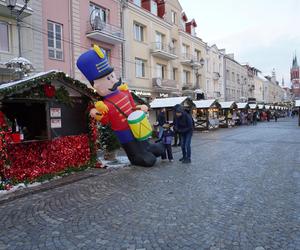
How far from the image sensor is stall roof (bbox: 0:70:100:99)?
6.67 m

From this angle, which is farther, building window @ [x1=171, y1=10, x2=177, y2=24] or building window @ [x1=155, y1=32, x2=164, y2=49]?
building window @ [x1=171, y1=10, x2=177, y2=24]

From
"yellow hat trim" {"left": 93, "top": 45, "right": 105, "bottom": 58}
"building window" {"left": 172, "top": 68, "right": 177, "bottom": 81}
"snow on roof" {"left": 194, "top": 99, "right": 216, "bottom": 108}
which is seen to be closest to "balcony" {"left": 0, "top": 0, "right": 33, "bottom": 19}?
"yellow hat trim" {"left": 93, "top": 45, "right": 105, "bottom": 58}

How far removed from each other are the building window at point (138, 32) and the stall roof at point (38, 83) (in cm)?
1585

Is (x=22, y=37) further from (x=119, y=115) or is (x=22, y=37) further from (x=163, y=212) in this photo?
(x=163, y=212)

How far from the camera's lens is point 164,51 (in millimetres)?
26281

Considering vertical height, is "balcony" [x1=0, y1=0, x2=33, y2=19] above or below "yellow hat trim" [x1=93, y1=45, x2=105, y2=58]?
above

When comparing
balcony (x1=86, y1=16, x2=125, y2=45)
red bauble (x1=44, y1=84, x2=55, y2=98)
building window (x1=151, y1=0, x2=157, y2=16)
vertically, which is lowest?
red bauble (x1=44, y1=84, x2=55, y2=98)

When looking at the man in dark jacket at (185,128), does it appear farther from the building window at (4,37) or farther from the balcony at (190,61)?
the balcony at (190,61)

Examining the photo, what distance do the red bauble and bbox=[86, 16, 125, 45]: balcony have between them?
36.7ft

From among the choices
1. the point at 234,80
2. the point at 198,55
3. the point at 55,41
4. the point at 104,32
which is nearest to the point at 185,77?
the point at 198,55

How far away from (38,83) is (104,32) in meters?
12.2

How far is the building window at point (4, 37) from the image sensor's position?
45.4ft

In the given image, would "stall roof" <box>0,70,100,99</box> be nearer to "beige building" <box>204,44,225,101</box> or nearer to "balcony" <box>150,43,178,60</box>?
"balcony" <box>150,43,178,60</box>

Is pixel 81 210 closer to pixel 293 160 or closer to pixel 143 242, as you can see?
pixel 143 242
